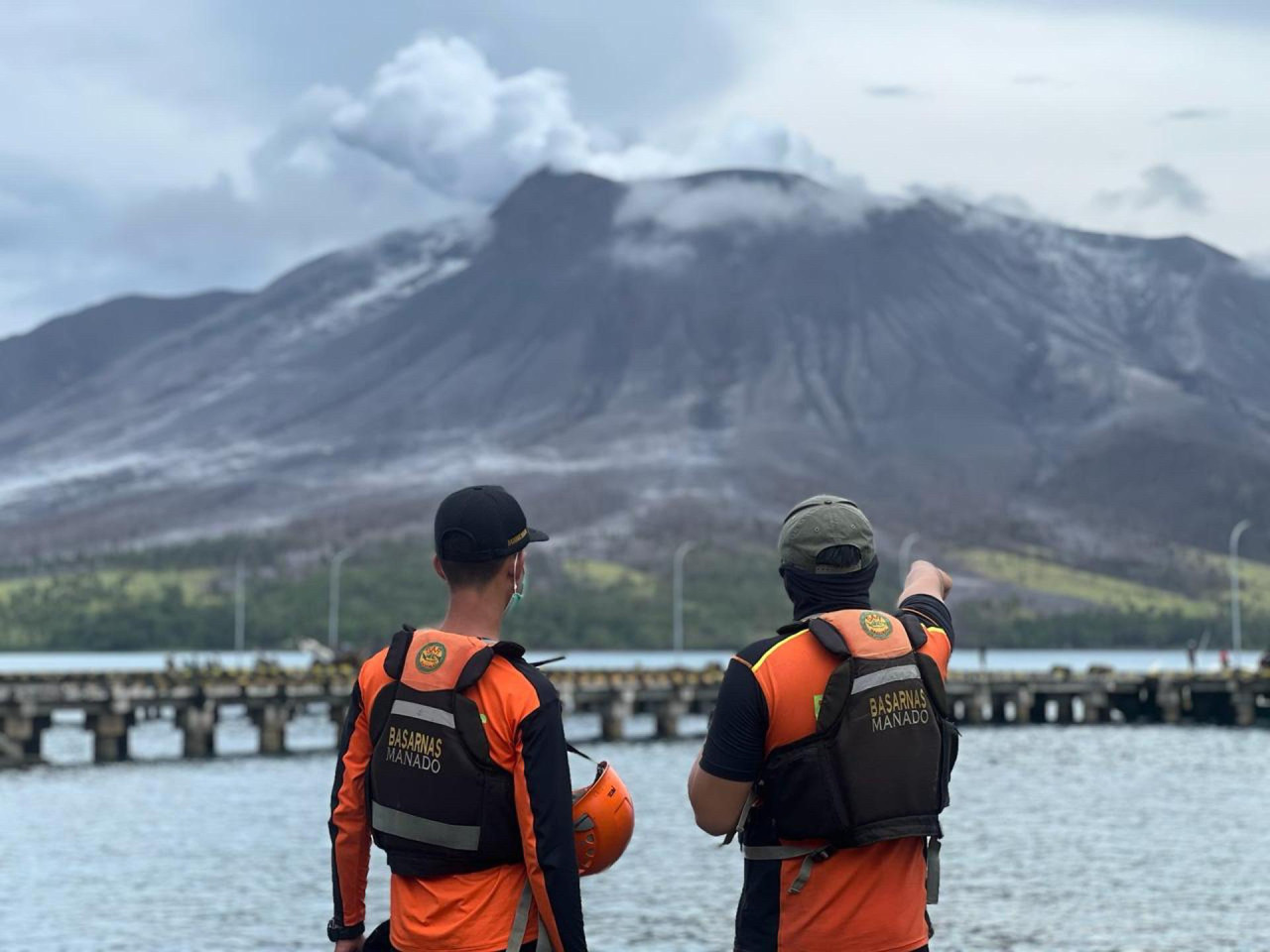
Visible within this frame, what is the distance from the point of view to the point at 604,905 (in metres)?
35.9

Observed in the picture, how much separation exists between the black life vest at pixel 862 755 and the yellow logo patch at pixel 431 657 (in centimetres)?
124

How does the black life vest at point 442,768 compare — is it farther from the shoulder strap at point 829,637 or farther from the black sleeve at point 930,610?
the black sleeve at point 930,610

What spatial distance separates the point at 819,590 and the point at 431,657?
146 cm

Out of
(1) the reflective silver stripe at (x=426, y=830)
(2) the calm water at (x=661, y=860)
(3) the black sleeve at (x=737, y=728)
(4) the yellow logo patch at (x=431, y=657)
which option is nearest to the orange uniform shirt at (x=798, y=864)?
(3) the black sleeve at (x=737, y=728)

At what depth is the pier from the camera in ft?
224

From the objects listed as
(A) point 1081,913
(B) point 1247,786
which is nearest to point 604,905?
(A) point 1081,913

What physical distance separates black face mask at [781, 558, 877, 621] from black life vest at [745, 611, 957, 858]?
0.20m

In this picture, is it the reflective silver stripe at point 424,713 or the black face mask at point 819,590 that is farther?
the black face mask at point 819,590

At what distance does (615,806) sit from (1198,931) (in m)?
26.7

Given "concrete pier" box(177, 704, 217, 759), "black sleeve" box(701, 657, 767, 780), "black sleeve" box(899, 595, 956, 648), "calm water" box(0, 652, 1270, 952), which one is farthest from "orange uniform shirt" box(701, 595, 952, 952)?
"concrete pier" box(177, 704, 217, 759)

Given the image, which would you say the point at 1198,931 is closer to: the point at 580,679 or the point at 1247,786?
the point at 1247,786

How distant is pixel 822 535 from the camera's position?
769cm

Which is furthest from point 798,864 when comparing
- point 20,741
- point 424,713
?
point 20,741

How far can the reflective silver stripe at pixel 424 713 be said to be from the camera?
744 cm
